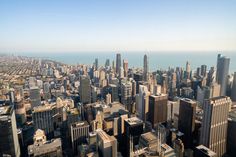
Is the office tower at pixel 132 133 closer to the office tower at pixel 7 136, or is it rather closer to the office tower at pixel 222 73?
the office tower at pixel 7 136

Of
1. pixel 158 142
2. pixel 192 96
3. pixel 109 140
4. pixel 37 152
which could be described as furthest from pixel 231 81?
pixel 37 152

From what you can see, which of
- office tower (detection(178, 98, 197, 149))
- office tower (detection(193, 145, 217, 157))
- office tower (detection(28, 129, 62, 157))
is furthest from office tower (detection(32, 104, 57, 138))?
office tower (detection(193, 145, 217, 157))

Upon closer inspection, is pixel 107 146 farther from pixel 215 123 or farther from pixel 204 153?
pixel 215 123

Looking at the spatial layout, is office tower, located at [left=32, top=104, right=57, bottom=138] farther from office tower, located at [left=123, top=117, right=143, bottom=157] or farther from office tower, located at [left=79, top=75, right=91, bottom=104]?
office tower, located at [left=123, top=117, right=143, bottom=157]

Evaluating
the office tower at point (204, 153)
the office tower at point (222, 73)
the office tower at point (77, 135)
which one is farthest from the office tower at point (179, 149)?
the office tower at point (222, 73)

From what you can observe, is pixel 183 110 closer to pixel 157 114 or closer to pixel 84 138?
pixel 157 114

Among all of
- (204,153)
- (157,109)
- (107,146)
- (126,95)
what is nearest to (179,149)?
(204,153)
